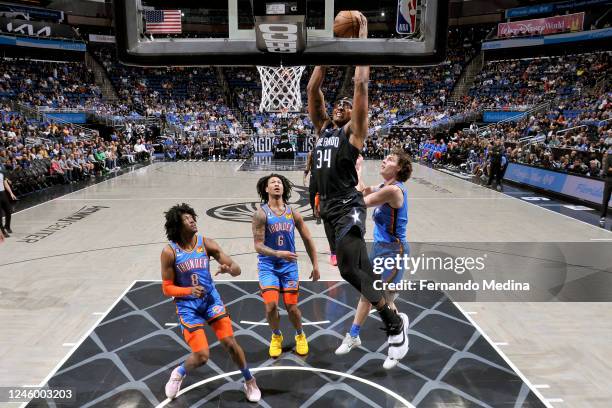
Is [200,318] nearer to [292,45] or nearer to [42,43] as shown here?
[292,45]

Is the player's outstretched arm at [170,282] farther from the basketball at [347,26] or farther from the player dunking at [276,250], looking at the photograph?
the basketball at [347,26]

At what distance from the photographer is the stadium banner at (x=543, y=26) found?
90.6ft

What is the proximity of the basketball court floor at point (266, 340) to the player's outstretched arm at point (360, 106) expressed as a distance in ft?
6.73

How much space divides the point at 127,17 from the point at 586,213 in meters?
11.2

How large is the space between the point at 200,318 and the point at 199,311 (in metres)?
0.06

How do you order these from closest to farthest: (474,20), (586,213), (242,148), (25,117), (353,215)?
(353,215) → (586,213) → (25,117) → (242,148) → (474,20)

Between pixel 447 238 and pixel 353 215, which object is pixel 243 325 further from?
pixel 447 238

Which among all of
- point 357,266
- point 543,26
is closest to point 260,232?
point 357,266

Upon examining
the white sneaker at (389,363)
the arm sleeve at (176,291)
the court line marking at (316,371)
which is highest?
the arm sleeve at (176,291)

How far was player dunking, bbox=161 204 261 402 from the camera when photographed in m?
3.55

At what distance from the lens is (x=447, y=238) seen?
29.2 feet

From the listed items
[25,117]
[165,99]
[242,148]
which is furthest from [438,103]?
[25,117]

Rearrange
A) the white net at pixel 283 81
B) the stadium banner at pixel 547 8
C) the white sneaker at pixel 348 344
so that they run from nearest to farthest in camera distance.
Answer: the white sneaker at pixel 348 344
the white net at pixel 283 81
the stadium banner at pixel 547 8

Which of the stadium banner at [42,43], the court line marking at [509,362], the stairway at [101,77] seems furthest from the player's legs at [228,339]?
the stadium banner at [42,43]
